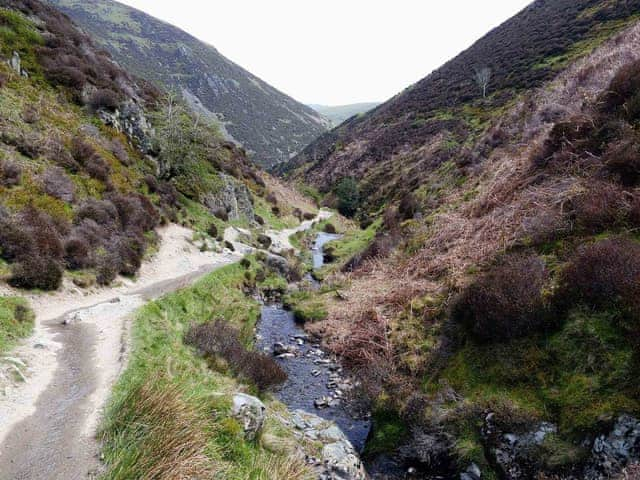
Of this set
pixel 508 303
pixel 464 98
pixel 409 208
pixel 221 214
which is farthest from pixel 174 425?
pixel 464 98

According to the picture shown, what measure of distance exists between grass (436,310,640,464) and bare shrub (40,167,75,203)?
726 inches

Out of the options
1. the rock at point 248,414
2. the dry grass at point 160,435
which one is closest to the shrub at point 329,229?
the rock at point 248,414

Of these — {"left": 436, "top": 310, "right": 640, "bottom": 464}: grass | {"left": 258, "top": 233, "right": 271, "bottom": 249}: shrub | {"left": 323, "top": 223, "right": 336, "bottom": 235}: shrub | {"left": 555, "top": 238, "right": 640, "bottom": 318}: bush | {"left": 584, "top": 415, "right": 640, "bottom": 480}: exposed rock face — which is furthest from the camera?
{"left": 323, "top": 223, "right": 336, "bottom": 235}: shrub

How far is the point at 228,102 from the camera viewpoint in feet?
430

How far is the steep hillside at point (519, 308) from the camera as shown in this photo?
751 centimetres

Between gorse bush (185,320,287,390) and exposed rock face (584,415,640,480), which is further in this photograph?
gorse bush (185,320,287,390)

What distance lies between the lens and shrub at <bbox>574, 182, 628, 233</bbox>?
1066 cm

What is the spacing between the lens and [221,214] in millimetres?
33188

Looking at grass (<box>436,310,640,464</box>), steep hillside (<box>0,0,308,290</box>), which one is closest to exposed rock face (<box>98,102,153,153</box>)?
steep hillside (<box>0,0,308,290</box>)

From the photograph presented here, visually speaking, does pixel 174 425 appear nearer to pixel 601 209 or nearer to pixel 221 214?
pixel 601 209

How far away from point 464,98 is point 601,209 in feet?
180

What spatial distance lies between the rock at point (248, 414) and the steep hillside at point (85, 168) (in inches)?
335

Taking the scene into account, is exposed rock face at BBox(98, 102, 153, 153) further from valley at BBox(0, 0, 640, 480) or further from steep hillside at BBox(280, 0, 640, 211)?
steep hillside at BBox(280, 0, 640, 211)

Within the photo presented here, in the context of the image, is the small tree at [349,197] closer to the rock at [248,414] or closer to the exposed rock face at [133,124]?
the exposed rock face at [133,124]
